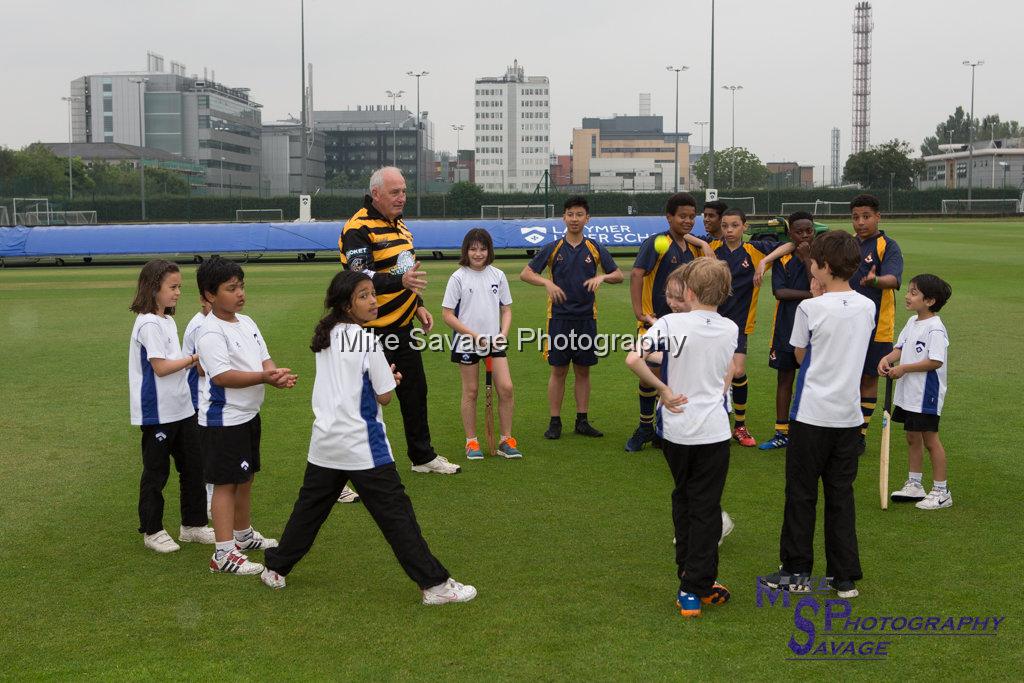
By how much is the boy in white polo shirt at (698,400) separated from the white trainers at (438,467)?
2.93 meters

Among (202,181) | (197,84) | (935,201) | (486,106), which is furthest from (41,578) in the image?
(486,106)

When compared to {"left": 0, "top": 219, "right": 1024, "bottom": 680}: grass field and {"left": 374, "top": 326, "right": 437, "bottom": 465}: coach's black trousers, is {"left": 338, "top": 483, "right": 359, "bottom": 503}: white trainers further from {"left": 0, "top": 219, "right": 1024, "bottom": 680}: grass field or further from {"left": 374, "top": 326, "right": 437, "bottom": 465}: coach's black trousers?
{"left": 374, "top": 326, "right": 437, "bottom": 465}: coach's black trousers

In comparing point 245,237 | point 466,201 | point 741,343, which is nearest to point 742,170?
point 466,201

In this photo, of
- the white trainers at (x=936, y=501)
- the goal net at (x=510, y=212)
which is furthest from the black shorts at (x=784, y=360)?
the goal net at (x=510, y=212)

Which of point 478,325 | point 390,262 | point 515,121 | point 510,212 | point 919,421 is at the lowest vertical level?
point 919,421

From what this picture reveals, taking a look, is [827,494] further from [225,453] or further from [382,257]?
[382,257]

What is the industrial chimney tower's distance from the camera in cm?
15900

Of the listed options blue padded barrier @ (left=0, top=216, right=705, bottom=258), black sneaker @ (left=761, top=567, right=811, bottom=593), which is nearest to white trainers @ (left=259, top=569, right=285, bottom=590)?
black sneaker @ (left=761, top=567, right=811, bottom=593)

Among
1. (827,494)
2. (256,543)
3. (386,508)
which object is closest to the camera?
(386,508)

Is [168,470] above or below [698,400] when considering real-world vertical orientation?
below

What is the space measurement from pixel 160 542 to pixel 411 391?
224 centimetres

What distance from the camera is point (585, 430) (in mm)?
8516

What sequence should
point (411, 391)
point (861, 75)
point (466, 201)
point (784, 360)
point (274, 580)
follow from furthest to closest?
point (861, 75) → point (466, 201) → point (784, 360) → point (411, 391) → point (274, 580)

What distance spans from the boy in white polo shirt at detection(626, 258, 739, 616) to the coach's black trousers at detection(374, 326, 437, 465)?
111 inches
